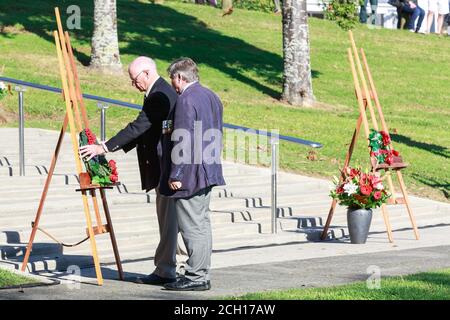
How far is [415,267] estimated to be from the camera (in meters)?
12.0

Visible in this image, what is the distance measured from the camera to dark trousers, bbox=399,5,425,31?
3838 cm

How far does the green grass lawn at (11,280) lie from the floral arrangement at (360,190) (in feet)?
16.1

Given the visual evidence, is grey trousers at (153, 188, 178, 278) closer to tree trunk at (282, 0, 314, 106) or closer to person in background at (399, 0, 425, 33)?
tree trunk at (282, 0, 314, 106)

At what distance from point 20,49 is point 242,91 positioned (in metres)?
5.27

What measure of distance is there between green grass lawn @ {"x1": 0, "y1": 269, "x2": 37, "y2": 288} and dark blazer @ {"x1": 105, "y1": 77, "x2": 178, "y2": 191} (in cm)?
137

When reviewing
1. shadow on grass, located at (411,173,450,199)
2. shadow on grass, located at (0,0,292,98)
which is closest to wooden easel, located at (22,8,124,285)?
shadow on grass, located at (411,173,450,199)

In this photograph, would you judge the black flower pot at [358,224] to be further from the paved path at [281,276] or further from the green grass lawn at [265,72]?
the green grass lawn at [265,72]

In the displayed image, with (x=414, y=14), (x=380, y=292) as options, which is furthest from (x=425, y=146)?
(x=414, y=14)

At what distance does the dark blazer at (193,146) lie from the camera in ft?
33.2

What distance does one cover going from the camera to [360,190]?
558 inches

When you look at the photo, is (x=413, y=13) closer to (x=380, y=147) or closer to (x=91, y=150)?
(x=380, y=147)

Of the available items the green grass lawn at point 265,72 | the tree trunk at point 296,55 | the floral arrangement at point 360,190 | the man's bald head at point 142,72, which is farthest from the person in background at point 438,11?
the man's bald head at point 142,72
